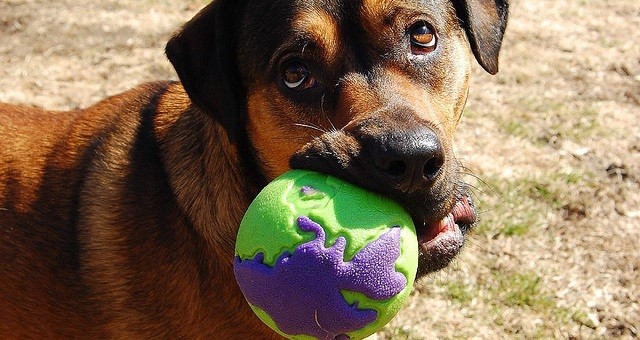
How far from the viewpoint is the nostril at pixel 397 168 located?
8.93 ft

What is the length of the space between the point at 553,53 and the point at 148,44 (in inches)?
158

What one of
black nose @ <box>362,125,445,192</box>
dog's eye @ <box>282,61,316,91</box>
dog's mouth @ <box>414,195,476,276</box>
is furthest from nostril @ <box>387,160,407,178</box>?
dog's eye @ <box>282,61,316,91</box>

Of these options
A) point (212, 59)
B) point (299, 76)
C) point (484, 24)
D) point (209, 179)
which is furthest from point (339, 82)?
point (484, 24)

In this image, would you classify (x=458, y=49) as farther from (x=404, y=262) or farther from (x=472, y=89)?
(x=472, y=89)

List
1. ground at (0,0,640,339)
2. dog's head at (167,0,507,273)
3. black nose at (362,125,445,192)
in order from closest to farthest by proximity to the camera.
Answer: black nose at (362,125,445,192) < dog's head at (167,0,507,273) < ground at (0,0,640,339)

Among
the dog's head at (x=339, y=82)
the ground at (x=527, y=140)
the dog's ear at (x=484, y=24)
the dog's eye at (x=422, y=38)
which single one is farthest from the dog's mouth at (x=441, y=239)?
the dog's ear at (x=484, y=24)

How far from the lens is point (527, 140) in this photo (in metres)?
6.24

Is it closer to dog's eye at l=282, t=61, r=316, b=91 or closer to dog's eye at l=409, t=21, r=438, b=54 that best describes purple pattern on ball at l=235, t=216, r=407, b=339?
dog's eye at l=282, t=61, r=316, b=91

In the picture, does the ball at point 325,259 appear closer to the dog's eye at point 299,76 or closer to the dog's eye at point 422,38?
the dog's eye at point 299,76

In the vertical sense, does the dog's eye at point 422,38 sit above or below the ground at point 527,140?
above

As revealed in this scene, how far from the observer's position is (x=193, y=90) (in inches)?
134

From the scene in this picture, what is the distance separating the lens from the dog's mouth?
3.00 metres

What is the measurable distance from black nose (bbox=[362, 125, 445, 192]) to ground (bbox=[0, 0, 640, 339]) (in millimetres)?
1003

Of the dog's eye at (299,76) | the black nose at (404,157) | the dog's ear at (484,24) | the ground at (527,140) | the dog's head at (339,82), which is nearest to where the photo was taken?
the black nose at (404,157)
